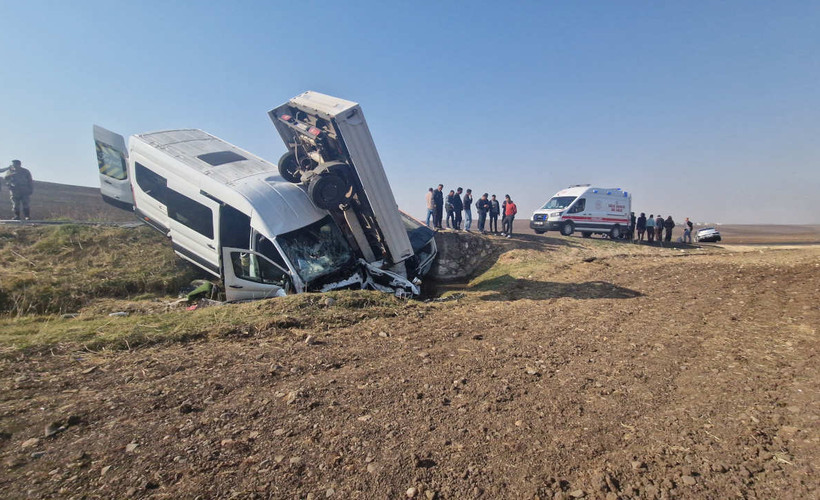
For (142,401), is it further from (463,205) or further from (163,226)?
(463,205)

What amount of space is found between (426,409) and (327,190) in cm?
493

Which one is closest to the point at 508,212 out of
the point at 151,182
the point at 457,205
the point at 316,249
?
the point at 457,205

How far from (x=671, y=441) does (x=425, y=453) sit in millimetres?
1674

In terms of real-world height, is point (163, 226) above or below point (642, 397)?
above

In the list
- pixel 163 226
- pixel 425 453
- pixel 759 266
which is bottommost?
pixel 425 453

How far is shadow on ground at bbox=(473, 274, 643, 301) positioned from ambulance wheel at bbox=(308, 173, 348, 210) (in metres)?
3.43

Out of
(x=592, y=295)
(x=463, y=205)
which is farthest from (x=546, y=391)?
(x=463, y=205)

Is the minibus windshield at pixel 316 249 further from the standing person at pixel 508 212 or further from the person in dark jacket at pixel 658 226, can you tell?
the person in dark jacket at pixel 658 226

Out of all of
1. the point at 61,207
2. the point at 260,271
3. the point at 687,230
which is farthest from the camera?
the point at 687,230

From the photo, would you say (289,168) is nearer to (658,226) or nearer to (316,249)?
(316,249)

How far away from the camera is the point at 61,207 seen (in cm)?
1755

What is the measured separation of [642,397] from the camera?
3266 mm

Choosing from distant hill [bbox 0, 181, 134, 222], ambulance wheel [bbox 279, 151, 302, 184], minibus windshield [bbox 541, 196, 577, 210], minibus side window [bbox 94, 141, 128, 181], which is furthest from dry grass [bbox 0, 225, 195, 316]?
minibus windshield [bbox 541, 196, 577, 210]

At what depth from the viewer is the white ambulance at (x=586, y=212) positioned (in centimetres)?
1777
